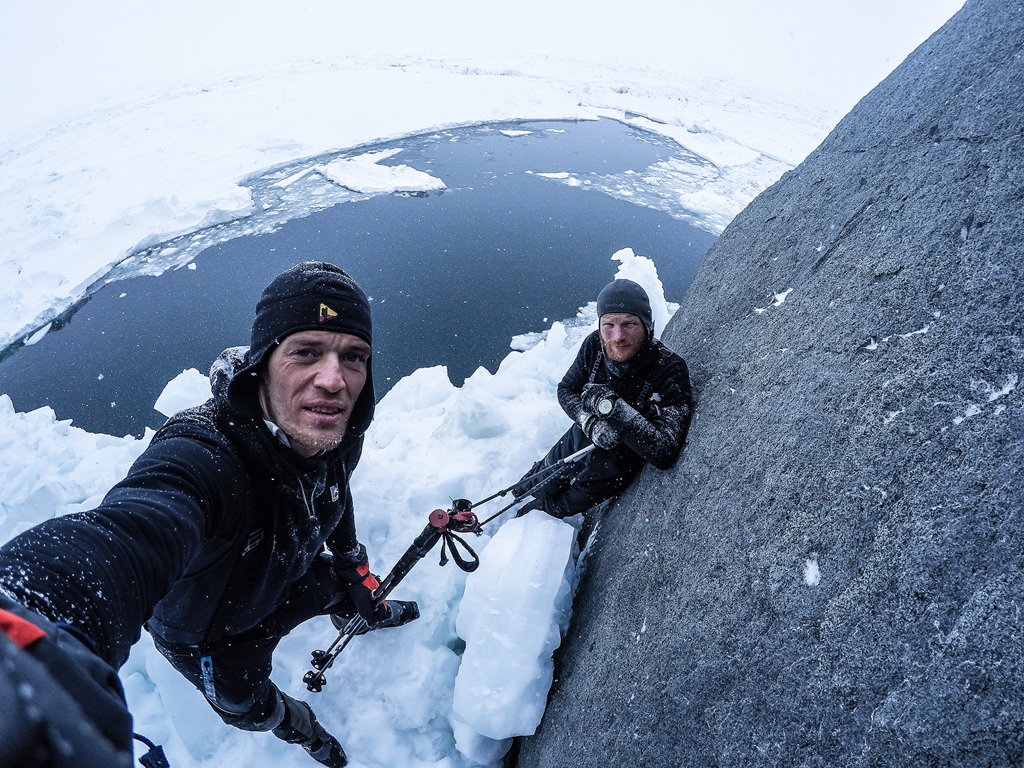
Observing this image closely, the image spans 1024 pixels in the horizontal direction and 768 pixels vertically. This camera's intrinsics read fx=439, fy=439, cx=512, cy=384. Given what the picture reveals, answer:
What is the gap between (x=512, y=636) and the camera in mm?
2064

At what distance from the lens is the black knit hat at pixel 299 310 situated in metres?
1.51

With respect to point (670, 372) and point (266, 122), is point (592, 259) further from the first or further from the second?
point (266, 122)

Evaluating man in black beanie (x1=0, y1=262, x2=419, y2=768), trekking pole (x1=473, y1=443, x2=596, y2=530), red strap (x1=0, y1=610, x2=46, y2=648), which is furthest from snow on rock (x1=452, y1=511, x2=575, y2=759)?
red strap (x1=0, y1=610, x2=46, y2=648)

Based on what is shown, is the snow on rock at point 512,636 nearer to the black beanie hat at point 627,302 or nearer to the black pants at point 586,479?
the black pants at point 586,479

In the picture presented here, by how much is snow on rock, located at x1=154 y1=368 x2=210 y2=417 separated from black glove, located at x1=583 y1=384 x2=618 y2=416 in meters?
3.59

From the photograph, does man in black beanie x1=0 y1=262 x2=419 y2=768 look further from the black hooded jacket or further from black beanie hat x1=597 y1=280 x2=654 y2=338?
black beanie hat x1=597 y1=280 x2=654 y2=338

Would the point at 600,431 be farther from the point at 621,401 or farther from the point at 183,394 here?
the point at 183,394

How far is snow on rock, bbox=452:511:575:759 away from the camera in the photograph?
2023mm

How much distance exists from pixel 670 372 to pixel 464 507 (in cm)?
139

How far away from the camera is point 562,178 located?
419 inches

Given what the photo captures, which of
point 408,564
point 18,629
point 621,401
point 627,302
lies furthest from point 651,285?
point 18,629

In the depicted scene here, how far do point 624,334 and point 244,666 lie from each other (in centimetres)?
229

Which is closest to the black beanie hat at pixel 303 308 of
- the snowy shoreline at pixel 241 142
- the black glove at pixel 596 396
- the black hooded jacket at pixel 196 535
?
the black hooded jacket at pixel 196 535

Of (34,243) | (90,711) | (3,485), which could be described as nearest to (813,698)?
(90,711)
